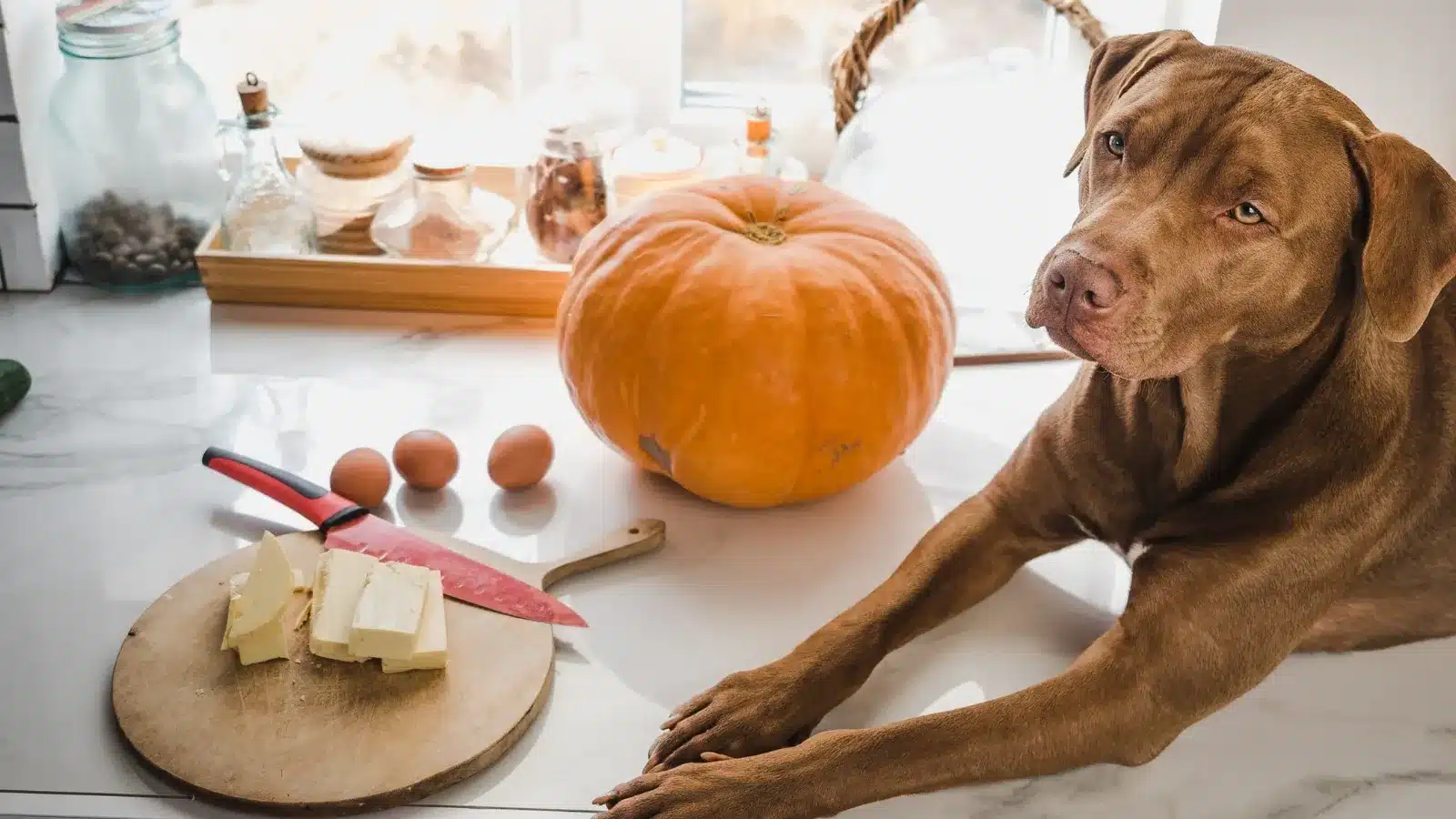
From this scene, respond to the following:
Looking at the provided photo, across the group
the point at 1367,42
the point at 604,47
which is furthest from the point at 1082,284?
the point at 604,47

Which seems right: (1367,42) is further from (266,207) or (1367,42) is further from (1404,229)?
(266,207)

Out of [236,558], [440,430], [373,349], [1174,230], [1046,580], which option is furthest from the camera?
[373,349]

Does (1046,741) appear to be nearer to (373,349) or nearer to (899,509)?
(899,509)

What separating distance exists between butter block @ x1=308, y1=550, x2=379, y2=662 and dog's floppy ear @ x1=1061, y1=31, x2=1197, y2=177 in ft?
2.25

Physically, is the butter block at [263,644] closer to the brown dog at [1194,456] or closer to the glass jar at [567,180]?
the brown dog at [1194,456]

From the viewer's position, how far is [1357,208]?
1056 millimetres

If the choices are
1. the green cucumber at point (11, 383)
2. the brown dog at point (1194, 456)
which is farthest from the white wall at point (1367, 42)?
the green cucumber at point (11, 383)

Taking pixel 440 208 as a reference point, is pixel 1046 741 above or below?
below

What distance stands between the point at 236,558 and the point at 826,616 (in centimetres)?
53

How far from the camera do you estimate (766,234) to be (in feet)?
4.61

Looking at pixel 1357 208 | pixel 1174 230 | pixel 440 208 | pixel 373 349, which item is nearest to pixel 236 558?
pixel 373 349

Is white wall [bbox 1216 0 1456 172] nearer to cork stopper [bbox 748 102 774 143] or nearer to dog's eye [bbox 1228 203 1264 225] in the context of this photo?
cork stopper [bbox 748 102 774 143]

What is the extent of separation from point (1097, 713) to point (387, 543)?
63 cm

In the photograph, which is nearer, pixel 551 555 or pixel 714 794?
pixel 714 794
